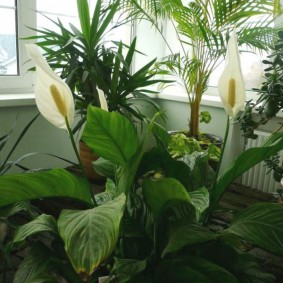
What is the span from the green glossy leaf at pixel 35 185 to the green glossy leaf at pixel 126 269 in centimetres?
19

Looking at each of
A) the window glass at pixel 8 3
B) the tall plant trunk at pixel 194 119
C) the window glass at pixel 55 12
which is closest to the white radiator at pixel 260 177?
the tall plant trunk at pixel 194 119

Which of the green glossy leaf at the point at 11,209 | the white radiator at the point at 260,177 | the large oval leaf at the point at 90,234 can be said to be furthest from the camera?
the white radiator at the point at 260,177

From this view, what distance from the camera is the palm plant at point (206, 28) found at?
1.57 meters

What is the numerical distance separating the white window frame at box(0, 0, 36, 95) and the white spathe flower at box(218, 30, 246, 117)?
1.35 metres

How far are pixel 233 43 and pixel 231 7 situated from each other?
42.9 inches

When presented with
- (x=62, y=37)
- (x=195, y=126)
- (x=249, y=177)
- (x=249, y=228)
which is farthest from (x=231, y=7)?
(x=249, y=228)

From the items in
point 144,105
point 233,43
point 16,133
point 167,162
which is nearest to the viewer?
point 233,43

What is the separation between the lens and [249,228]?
67cm

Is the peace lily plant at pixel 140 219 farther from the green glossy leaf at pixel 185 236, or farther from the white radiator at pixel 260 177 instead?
the white radiator at pixel 260 177

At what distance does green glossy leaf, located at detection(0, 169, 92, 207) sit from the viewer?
0.58 metres

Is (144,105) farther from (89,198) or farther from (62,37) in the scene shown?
(89,198)

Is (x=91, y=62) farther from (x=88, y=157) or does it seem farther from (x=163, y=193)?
(x=163, y=193)

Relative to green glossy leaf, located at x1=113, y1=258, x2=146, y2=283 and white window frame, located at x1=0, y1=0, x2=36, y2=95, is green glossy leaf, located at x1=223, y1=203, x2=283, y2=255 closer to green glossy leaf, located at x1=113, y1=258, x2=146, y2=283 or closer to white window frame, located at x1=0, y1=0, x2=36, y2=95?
green glossy leaf, located at x1=113, y1=258, x2=146, y2=283

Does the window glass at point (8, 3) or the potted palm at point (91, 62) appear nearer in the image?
the potted palm at point (91, 62)
